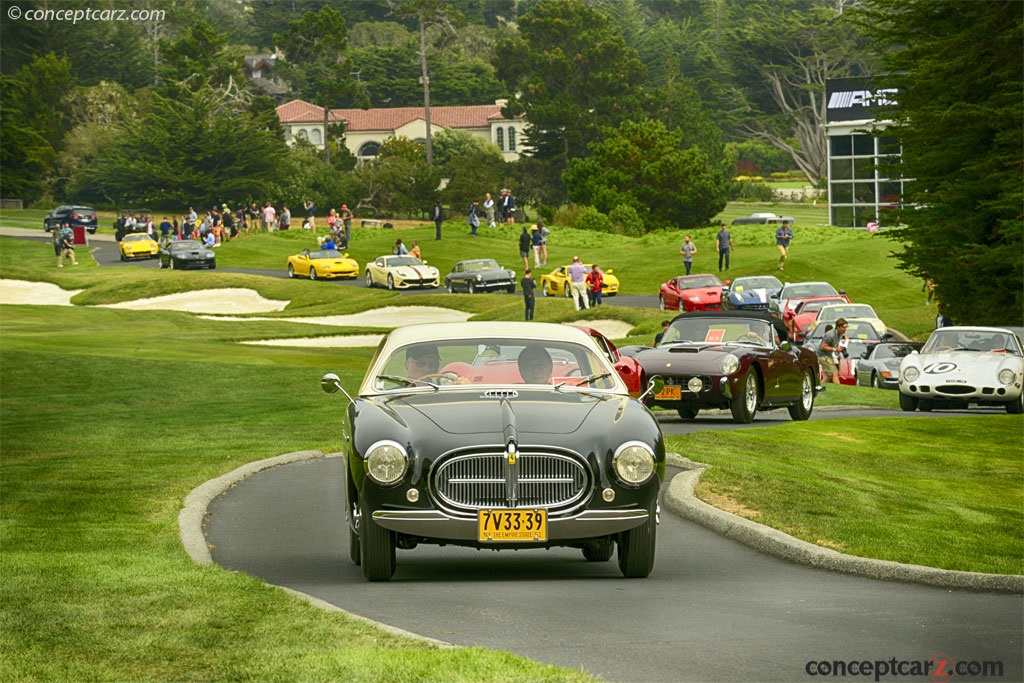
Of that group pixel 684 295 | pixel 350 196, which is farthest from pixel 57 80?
pixel 684 295

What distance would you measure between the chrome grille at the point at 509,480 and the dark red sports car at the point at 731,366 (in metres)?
12.5

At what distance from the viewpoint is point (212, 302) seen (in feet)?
219

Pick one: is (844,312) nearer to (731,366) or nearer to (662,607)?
(731,366)

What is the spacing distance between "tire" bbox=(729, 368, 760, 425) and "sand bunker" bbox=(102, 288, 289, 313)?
4327 cm

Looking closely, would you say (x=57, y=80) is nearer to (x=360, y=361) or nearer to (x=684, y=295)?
(x=684, y=295)

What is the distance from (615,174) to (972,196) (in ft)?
186

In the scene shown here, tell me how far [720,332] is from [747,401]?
1167 mm

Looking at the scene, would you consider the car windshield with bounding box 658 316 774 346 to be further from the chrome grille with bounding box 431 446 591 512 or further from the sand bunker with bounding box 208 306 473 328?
the sand bunker with bounding box 208 306 473 328

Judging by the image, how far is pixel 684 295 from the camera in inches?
2199

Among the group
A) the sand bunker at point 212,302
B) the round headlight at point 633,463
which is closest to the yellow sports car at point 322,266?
the sand bunker at point 212,302

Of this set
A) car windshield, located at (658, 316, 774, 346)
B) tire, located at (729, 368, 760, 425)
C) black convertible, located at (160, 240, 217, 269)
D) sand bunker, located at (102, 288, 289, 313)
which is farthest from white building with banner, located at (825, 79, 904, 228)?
tire, located at (729, 368, 760, 425)

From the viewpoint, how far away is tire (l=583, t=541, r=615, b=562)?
11.4m

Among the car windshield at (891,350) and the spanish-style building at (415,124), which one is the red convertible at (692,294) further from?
the spanish-style building at (415,124)

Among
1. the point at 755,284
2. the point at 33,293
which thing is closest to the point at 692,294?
the point at 755,284
